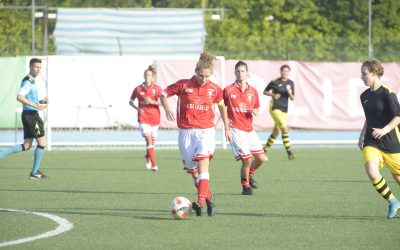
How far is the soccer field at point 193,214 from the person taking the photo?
934 cm

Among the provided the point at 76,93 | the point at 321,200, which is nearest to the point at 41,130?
the point at 321,200

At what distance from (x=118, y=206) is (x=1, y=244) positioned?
11.9 feet

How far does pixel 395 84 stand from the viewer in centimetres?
3027

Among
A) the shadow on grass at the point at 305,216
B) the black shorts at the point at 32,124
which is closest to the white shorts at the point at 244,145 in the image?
the shadow on grass at the point at 305,216

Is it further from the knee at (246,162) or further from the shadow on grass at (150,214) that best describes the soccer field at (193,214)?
the knee at (246,162)

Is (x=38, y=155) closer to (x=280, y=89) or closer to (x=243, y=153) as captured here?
(x=243, y=153)

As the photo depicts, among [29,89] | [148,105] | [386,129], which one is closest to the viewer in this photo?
[386,129]

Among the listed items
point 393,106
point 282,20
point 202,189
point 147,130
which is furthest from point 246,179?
point 282,20

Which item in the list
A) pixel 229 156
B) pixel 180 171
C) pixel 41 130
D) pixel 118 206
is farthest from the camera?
pixel 229 156

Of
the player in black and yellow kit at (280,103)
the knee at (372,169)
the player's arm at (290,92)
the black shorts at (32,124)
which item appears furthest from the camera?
the player in black and yellow kit at (280,103)

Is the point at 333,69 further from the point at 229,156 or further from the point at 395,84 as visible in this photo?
the point at 229,156

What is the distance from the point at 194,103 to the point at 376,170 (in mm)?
2453

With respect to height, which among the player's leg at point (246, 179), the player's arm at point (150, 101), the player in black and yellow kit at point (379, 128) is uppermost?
the player in black and yellow kit at point (379, 128)

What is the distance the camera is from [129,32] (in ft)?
128
